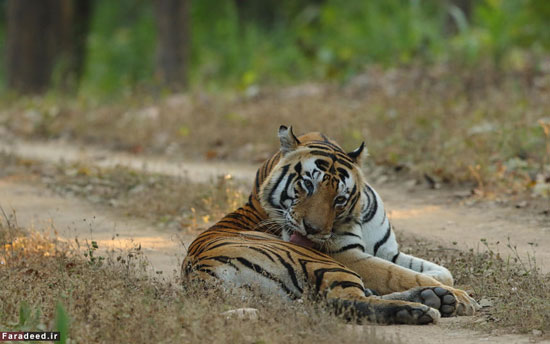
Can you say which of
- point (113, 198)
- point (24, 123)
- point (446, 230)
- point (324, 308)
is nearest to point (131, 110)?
point (24, 123)

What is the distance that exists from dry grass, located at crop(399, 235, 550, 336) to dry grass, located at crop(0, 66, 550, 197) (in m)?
2.20

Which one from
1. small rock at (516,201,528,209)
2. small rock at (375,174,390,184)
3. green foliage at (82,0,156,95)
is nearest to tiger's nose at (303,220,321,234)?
small rock at (516,201,528,209)

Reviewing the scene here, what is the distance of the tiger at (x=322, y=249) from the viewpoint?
4.96 metres

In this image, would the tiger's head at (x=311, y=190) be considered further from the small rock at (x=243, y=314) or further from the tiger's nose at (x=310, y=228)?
the small rock at (x=243, y=314)

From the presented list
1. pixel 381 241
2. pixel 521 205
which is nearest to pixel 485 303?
pixel 381 241

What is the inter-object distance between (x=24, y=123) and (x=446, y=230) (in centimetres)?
981

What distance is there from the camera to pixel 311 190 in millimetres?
5379

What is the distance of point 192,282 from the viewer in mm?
5039

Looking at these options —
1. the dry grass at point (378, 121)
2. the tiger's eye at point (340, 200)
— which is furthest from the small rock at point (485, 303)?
the dry grass at point (378, 121)

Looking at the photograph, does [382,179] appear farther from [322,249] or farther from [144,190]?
[322,249]

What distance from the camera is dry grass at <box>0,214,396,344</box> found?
4.23 meters

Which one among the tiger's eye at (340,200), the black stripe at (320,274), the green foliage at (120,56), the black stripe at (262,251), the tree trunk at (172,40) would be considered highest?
the green foliage at (120,56)

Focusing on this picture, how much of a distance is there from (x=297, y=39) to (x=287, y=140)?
17.3m

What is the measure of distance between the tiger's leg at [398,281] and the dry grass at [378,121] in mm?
3561
